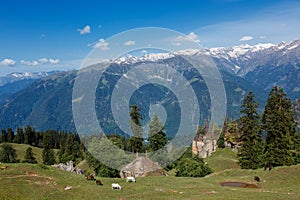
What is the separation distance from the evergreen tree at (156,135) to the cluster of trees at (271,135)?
24.7 metres

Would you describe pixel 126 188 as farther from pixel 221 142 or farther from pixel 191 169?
pixel 221 142

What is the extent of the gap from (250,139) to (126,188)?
5411 centimetres

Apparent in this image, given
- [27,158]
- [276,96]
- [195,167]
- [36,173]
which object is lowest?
[27,158]

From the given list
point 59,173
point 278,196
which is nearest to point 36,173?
point 59,173

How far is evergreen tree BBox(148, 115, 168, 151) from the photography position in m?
94.1

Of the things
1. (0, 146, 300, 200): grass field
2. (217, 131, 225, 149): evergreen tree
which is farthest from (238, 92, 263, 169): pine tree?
(217, 131, 225, 149): evergreen tree

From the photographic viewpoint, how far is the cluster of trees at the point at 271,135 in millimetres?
70938

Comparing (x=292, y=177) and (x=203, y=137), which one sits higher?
(x=292, y=177)

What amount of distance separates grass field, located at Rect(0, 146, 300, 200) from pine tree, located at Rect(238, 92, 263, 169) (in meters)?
31.9

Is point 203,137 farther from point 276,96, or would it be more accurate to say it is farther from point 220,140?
point 276,96

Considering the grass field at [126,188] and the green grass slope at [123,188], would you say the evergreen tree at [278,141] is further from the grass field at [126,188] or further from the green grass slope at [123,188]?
the green grass slope at [123,188]

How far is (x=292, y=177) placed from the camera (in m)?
49.5

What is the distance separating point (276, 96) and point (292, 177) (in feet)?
113

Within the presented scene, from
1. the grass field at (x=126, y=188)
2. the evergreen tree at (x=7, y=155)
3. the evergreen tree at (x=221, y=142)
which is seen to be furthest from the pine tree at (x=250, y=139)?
the evergreen tree at (x=7, y=155)
